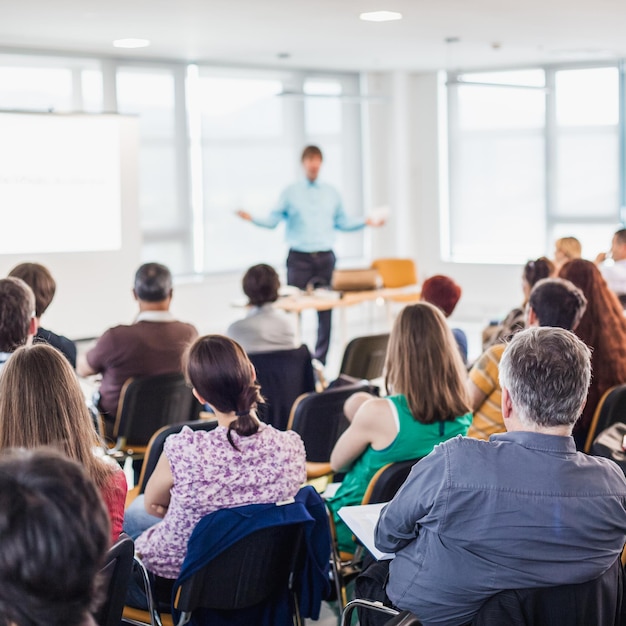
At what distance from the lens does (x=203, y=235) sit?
10336 mm

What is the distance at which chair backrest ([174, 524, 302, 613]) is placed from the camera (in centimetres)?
261

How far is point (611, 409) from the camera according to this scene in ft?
12.3

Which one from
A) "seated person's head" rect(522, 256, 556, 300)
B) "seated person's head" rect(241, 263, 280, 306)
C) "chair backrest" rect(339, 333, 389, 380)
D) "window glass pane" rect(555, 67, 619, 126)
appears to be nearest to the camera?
"seated person's head" rect(241, 263, 280, 306)

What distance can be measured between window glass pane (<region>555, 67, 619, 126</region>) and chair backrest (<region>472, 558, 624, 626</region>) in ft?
31.1

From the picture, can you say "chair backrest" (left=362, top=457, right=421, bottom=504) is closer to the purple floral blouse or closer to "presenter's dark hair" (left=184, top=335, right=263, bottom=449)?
the purple floral blouse

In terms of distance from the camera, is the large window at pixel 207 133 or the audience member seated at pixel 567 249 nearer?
the audience member seated at pixel 567 249

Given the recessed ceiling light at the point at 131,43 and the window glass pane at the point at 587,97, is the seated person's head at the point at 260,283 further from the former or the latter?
the window glass pane at the point at 587,97

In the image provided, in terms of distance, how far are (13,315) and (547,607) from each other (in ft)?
7.71

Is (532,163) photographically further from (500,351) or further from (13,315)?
(13,315)

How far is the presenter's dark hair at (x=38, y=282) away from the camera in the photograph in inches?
181

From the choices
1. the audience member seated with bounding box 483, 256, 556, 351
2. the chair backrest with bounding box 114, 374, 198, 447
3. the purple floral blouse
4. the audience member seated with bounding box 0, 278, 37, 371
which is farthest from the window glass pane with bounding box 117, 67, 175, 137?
the purple floral blouse

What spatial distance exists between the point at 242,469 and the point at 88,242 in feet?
20.4

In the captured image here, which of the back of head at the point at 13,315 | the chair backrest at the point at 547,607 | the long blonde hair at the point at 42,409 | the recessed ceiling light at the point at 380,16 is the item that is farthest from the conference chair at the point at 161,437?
the recessed ceiling light at the point at 380,16

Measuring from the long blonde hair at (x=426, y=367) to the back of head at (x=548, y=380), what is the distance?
88 centimetres
